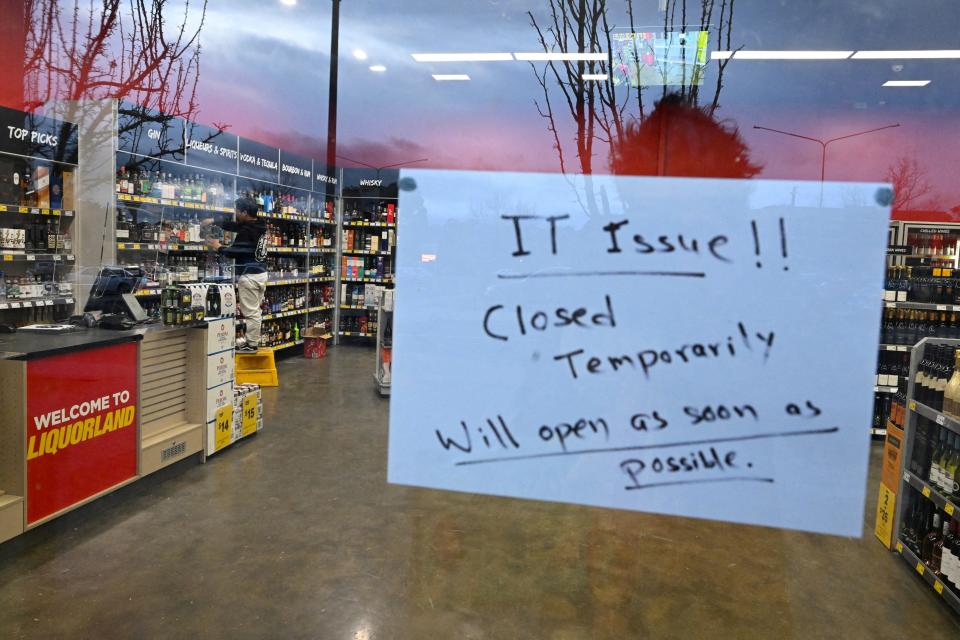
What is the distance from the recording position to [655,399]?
126 cm

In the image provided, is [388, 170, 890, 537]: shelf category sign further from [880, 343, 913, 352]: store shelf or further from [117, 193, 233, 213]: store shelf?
[117, 193, 233, 213]: store shelf

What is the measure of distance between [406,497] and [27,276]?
3.70 m

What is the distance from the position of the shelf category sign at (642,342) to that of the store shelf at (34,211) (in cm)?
510

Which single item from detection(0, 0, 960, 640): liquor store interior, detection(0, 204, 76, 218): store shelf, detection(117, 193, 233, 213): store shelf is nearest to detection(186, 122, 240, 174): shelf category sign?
detection(117, 193, 233, 213): store shelf

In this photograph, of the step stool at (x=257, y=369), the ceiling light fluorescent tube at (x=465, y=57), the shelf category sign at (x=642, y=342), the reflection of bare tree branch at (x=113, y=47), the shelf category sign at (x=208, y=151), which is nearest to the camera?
the shelf category sign at (x=642, y=342)

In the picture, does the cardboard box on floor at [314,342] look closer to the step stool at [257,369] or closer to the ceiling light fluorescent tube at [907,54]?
the step stool at [257,369]

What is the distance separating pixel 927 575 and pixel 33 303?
5.99 meters

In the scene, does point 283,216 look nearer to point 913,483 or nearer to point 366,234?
point 366,234

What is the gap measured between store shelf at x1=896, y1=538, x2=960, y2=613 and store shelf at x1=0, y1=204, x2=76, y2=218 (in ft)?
20.5

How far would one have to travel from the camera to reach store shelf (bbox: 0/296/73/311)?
490 cm

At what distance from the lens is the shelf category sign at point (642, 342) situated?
3.89ft

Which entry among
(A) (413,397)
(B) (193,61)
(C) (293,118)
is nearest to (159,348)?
(B) (193,61)

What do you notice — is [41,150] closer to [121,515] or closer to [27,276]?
[27,276]

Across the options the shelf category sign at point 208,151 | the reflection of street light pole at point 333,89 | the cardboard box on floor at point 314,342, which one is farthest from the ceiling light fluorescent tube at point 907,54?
the shelf category sign at point 208,151
